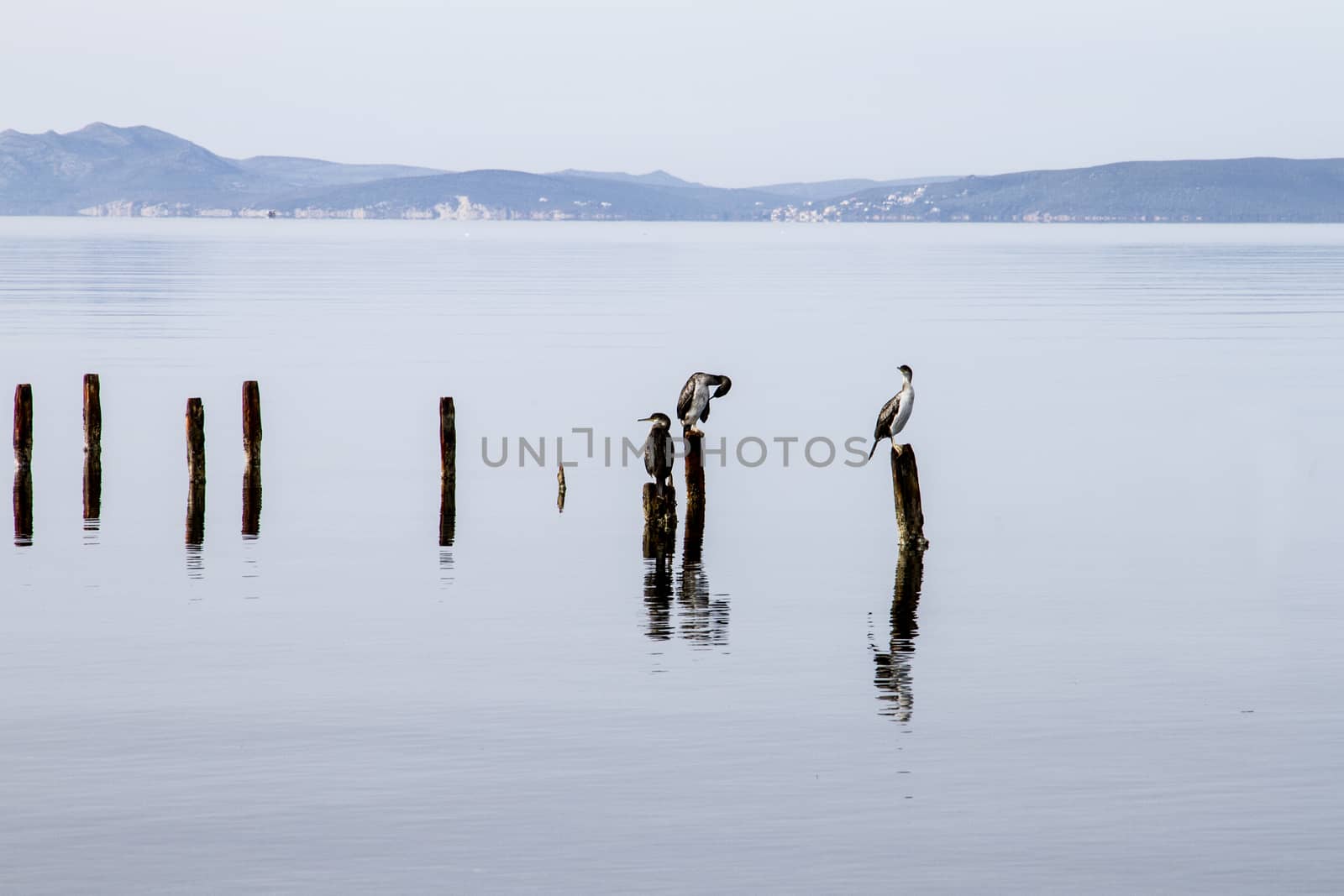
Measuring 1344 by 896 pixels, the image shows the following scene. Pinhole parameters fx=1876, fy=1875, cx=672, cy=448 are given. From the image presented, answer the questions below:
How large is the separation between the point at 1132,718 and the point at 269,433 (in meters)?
29.9

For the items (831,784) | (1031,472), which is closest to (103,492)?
(1031,472)

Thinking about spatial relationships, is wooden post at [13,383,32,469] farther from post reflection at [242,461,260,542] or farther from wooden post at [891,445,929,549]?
wooden post at [891,445,929,549]

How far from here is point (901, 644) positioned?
22469mm

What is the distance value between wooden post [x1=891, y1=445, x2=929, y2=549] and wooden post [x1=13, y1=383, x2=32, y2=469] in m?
14.9

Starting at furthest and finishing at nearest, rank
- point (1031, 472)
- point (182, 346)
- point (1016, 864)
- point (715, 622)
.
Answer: point (182, 346) → point (1031, 472) → point (715, 622) → point (1016, 864)

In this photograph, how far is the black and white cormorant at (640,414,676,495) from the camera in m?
28.4

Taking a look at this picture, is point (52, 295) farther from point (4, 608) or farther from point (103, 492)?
point (4, 608)

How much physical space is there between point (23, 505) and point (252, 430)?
4.04 metres

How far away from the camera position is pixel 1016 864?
14445mm

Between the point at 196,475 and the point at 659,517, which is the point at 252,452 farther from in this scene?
the point at 659,517

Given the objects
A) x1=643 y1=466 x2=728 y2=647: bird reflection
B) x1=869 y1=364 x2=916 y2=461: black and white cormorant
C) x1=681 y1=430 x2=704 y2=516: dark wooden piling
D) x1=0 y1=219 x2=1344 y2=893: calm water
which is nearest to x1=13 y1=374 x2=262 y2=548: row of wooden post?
x1=0 y1=219 x2=1344 y2=893: calm water

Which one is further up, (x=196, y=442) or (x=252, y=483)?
(x=196, y=442)

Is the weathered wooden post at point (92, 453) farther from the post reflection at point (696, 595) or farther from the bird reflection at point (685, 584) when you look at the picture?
the post reflection at point (696, 595)

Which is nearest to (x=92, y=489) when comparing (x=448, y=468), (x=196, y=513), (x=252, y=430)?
(x=196, y=513)
